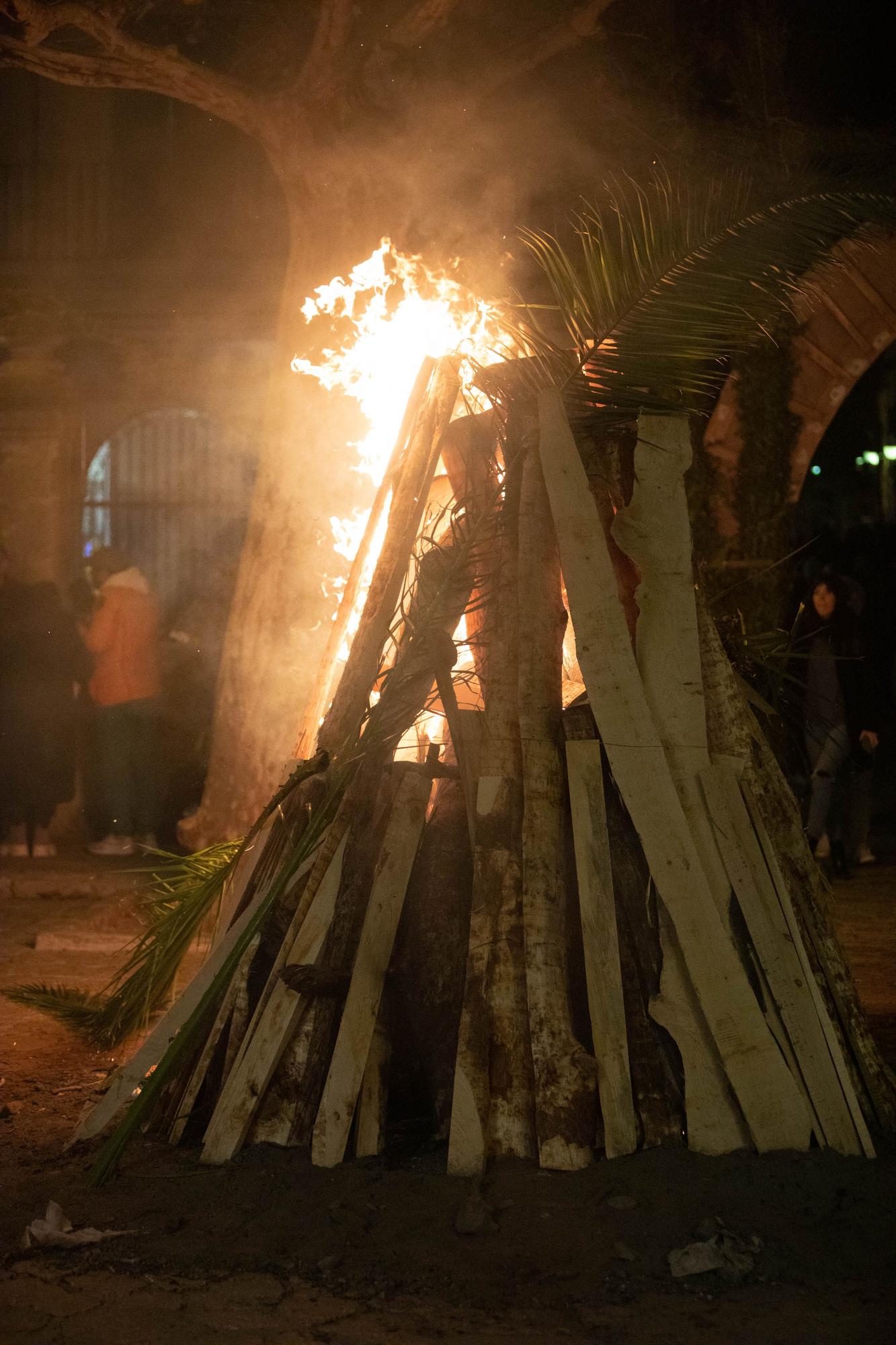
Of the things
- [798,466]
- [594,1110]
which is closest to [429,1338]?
[594,1110]

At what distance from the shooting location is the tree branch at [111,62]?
7.12 metres

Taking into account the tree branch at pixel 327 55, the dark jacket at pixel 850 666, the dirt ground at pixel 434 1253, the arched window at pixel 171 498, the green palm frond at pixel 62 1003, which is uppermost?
the tree branch at pixel 327 55

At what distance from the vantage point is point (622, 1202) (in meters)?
3.06

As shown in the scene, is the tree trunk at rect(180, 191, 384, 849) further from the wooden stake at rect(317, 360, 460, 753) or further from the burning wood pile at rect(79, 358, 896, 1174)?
the burning wood pile at rect(79, 358, 896, 1174)

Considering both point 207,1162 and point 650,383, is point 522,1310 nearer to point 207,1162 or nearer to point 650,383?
point 207,1162

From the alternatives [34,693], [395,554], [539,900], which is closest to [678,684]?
[539,900]

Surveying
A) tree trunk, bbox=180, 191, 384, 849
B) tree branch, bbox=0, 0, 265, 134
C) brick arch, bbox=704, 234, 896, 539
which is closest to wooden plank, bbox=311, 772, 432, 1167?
tree trunk, bbox=180, 191, 384, 849

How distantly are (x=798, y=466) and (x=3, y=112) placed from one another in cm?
804

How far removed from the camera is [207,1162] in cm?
342

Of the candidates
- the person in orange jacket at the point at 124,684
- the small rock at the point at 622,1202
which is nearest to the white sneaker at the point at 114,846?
the person in orange jacket at the point at 124,684

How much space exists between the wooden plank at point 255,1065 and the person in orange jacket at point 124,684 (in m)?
5.25

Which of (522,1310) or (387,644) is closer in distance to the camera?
(522,1310)

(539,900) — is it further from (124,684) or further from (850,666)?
(124,684)

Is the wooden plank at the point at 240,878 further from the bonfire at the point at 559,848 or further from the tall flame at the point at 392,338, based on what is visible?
the tall flame at the point at 392,338
